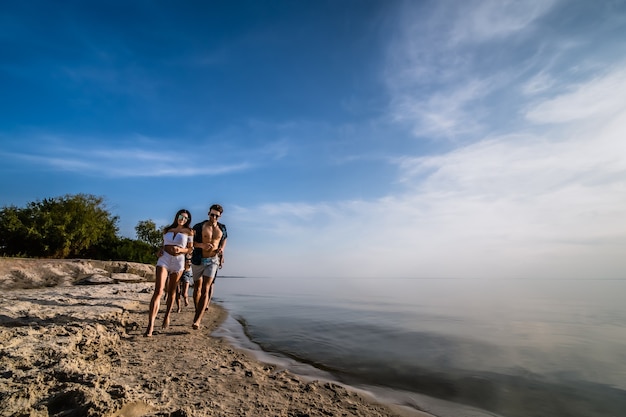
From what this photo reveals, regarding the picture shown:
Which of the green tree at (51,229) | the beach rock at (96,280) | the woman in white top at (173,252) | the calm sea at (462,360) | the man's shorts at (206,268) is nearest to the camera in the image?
the calm sea at (462,360)

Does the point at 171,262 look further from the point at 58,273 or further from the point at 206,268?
the point at 58,273

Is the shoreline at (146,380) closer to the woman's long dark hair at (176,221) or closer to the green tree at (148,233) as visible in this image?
the woman's long dark hair at (176,221)

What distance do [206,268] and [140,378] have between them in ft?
10.5

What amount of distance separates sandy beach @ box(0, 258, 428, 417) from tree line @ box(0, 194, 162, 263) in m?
16.3

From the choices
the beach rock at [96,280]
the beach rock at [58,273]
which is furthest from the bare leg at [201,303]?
the beach rock at [96,280]

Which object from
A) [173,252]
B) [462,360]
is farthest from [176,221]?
[462,360]

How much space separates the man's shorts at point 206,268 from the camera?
5.95m

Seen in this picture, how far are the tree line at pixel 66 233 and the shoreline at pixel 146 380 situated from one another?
17191 millimetres

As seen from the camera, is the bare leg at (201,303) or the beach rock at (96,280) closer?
the bare leg at (201,303)

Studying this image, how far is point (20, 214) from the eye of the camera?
1833 centimetres

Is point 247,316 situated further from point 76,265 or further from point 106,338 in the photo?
point 76,265

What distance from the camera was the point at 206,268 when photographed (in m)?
5.99

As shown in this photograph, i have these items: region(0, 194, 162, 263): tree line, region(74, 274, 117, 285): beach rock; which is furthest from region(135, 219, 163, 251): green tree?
region(74, 274, 117, 285): beach rock

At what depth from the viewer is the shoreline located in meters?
2.20
